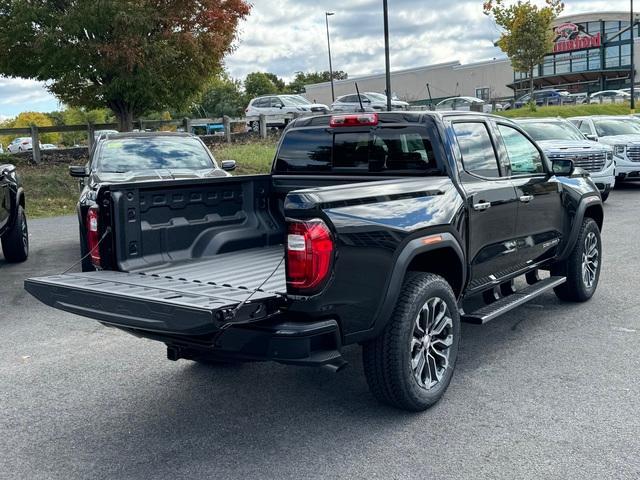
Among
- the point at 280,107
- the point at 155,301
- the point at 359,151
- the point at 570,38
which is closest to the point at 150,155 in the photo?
the point at 359,151

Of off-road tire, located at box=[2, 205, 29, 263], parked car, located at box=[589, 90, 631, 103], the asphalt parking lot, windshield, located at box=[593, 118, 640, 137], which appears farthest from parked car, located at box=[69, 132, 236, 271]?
parked car, located at box=[589, 90, 631, 103]

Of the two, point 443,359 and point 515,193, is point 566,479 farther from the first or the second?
point 515,193

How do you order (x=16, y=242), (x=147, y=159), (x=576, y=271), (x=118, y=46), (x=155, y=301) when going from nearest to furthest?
(x=155, y=301)
(x=576, y=271)
(x=16, y=242)
(x=147, y=159)
(x=118, y=46)

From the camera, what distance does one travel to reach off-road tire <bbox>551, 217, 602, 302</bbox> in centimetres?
662

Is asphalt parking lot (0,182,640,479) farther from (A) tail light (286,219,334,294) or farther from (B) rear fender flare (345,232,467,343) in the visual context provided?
(A) tail light (286,219,334,294)

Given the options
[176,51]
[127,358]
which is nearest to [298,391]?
[127,358]

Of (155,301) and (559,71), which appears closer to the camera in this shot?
(155,301)

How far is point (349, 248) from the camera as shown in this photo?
3.80 m

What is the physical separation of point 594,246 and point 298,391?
371 centimetres

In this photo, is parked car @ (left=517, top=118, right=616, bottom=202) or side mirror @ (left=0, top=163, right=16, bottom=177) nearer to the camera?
side mirror @ (left=0, top=163, right=16, bottom=177)

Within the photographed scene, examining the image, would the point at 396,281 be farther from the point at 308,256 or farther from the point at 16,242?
the point at 16,242

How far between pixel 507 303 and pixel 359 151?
5.28 feet

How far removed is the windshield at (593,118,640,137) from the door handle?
1429 cm

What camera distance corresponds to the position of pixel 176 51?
58.7 feet
